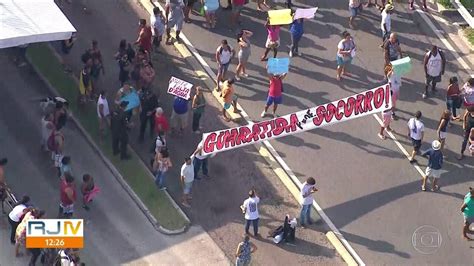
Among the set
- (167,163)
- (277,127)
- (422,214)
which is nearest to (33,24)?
(167,163)

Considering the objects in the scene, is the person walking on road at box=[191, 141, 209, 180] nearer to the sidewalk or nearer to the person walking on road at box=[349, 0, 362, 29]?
the sidewalk

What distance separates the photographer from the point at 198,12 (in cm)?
3303

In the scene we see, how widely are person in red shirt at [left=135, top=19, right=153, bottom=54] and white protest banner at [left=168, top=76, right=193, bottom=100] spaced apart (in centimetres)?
249

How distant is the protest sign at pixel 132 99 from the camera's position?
2834cm

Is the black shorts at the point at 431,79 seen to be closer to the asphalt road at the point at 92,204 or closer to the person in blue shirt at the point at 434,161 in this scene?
the person in blue shirt at the point at 434,161

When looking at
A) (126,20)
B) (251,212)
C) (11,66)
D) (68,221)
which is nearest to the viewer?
(68,221)

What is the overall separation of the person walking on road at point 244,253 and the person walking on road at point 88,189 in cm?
394

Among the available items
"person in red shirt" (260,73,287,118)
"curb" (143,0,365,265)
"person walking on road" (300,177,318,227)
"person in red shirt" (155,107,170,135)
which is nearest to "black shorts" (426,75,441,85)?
"person in red shirt" (260,73,287,118)

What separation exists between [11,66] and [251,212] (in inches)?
347

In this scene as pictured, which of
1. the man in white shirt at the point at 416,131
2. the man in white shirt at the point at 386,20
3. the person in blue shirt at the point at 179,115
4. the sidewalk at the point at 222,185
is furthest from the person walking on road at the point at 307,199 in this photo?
the man in white shirt at the point at 386,20

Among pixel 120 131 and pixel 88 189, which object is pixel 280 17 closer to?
pixel 120 131

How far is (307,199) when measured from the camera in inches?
1054

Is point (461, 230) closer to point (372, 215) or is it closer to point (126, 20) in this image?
point (372, 215)

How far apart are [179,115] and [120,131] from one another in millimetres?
1806
